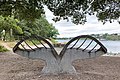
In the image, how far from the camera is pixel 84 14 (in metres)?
13.1

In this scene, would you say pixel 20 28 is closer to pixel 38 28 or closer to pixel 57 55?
pixel 38 28

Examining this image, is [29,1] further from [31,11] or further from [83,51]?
[83,51]

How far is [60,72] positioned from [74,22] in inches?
270

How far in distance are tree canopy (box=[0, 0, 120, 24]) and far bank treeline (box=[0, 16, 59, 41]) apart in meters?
11.3

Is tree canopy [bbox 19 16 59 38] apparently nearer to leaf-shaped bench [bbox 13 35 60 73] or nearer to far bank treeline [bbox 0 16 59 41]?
far bank treeline [bbox 0 16 59 41]

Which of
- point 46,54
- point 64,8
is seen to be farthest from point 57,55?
point 64,8

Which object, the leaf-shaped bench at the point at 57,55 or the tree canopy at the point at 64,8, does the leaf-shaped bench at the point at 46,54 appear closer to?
the leaf-shaped bench at the point at 57,55

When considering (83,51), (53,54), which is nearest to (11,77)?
(53,54)

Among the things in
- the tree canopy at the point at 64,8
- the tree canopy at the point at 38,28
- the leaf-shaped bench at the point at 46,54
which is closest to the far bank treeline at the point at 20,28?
the tree canopy at the point at 38,28

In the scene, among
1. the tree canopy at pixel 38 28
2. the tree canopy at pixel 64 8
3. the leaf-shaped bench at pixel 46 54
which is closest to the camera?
the leaf-shaped bench at pixel 46 54

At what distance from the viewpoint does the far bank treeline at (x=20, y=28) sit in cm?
2572

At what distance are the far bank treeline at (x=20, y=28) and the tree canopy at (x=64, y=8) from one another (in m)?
11.3

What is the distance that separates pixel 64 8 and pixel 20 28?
18063 millimetres

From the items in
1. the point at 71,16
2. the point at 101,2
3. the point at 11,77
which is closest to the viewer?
the point at 11,77
